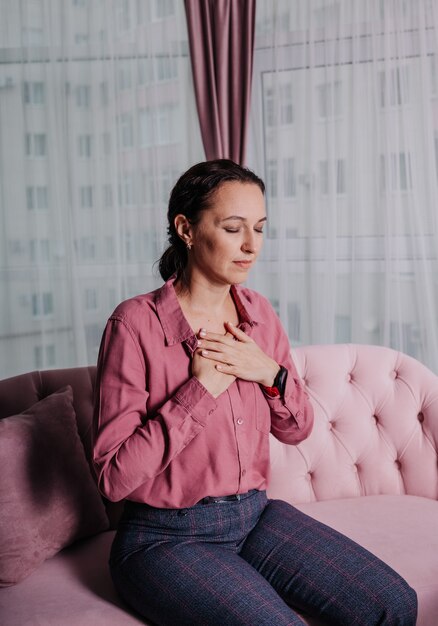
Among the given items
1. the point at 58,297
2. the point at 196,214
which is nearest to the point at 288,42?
the point at 58,297

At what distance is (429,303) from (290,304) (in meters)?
0.67

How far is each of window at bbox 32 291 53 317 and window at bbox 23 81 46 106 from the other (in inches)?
38.1

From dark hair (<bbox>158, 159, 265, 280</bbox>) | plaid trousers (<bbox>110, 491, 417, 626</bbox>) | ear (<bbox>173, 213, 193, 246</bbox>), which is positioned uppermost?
dark hair (<bbox>158, 159, 265, 280</bbox>)

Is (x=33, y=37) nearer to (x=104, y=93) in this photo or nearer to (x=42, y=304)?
(x=104, y=93)

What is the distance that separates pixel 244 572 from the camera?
1.46 meters

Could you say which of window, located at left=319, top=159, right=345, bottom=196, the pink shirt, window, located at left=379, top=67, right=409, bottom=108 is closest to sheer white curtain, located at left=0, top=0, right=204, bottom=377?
window, located at left=319, top=159, right=345, bottom=196

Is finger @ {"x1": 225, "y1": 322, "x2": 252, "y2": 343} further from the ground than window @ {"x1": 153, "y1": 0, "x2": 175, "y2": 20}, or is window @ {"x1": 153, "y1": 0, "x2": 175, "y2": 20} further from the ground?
window @ {"x1": 153, "y1": 0, "x2": 175, "y2": 20}

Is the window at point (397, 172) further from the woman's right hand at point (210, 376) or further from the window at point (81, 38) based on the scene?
the woman's right hand at point (210, 376)

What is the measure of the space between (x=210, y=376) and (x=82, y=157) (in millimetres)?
2325

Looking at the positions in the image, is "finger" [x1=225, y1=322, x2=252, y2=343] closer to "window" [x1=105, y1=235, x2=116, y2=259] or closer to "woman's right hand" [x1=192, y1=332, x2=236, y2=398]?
"woman's right hand" [x1=192, y1=332, x2=236, y2=398]

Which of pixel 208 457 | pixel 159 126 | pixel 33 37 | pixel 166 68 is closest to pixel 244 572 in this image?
pixel 208 457

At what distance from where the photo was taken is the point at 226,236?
1.59 m

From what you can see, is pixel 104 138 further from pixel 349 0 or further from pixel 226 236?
pixel 226 236

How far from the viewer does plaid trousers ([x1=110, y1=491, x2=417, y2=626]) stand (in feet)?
4.58
